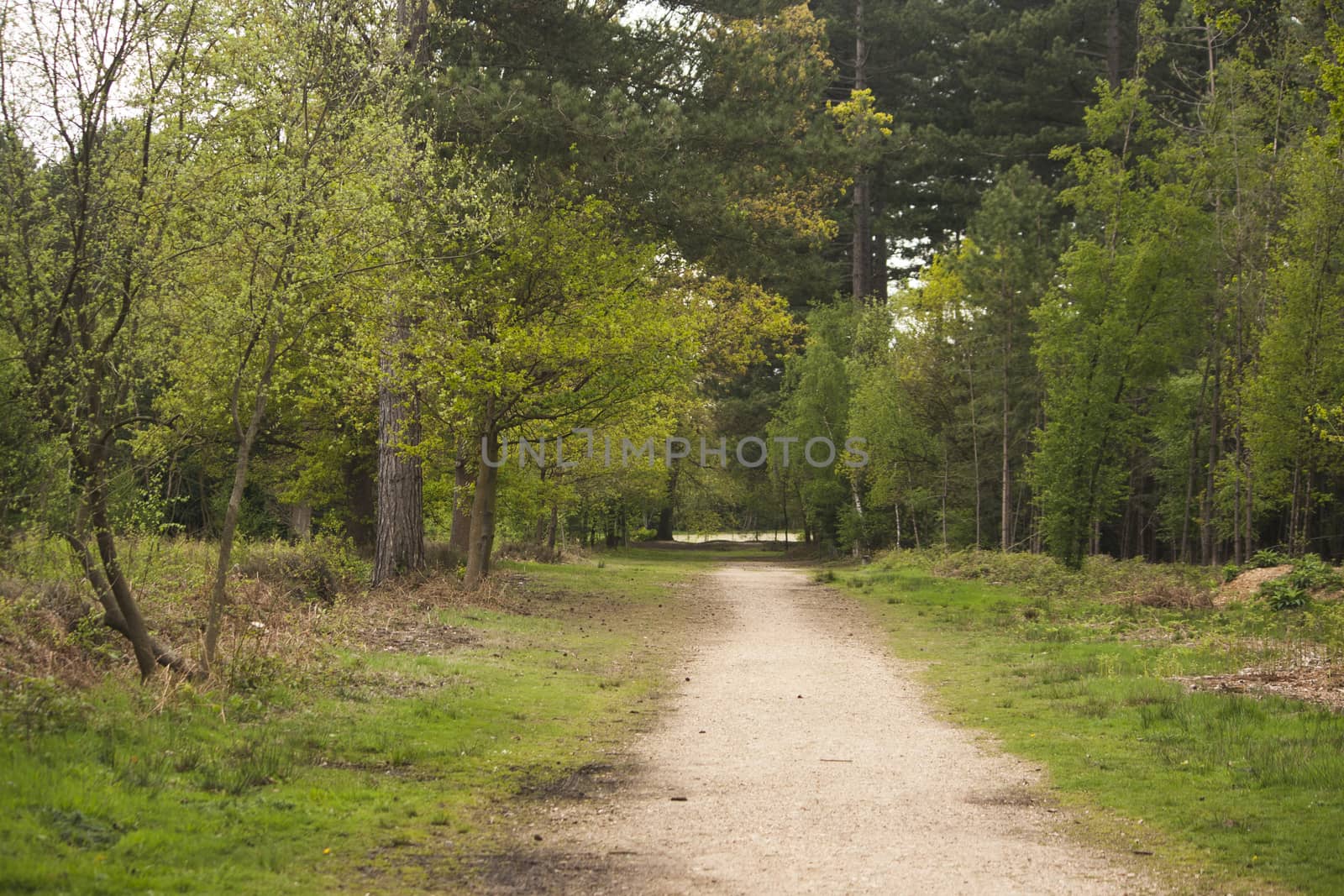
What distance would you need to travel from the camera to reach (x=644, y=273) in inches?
867

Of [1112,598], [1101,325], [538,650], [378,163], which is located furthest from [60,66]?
[1101,325]

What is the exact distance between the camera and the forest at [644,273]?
8688mm

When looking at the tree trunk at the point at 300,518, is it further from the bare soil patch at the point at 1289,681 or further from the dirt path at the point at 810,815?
the bare soil patch at the point at 1289,681

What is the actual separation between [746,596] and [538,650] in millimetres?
11193

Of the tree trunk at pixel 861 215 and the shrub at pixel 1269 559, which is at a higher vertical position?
the tree trunk at pixel 861 215

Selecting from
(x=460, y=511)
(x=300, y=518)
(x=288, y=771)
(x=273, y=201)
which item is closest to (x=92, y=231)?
(x=273, y=201)

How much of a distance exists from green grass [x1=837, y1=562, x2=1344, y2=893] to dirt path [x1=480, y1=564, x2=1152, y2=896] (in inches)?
22.0

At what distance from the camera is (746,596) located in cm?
2550

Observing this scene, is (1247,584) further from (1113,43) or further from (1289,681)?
(1113,43)

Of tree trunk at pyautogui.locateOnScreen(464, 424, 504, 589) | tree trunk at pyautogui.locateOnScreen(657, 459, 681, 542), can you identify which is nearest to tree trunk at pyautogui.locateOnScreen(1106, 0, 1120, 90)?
tree trunk at pyautogui.locateOnScreen(657, 459, 681, 542)

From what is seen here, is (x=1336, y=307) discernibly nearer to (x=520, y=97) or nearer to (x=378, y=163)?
(x=520, y=97)

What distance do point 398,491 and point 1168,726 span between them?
14.0 meters

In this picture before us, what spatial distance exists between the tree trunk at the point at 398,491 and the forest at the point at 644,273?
3.1 inches

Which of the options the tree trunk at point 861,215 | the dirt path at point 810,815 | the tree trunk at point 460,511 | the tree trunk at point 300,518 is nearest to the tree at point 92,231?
the dirt path at point 810,815
